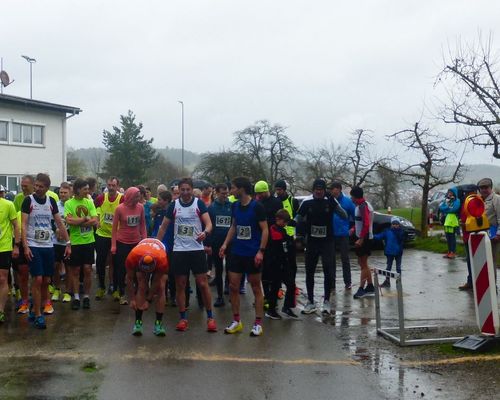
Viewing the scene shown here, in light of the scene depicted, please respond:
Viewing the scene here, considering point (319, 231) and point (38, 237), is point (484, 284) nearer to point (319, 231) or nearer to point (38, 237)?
point (319, 231)

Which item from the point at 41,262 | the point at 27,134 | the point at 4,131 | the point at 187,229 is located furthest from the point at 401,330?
the point at 27,134

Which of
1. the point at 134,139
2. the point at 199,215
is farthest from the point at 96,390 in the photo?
the point at 134,139

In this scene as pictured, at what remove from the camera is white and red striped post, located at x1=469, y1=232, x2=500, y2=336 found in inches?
263

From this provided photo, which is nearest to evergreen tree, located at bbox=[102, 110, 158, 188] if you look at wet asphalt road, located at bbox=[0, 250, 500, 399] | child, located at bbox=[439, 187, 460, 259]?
child, located at bbox=[439, 187, 460, 259]

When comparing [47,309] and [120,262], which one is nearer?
[47,309]

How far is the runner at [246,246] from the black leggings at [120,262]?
2045mm

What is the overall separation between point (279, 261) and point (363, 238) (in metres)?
2.36

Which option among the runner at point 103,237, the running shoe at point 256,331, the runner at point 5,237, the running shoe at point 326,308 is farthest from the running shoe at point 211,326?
the runner at point 103,237

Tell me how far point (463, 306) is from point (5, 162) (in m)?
29.2

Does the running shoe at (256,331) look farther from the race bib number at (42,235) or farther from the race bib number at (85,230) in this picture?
the race bib number at (85,230)

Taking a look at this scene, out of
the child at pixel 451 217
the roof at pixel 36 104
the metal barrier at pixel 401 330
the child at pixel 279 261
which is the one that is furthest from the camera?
the roof at pixel 36 104

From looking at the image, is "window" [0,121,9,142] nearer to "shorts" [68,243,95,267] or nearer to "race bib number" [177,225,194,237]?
"shorts" [68,243,95,267]

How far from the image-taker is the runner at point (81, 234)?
30.8 feet

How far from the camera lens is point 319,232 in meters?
9.23
